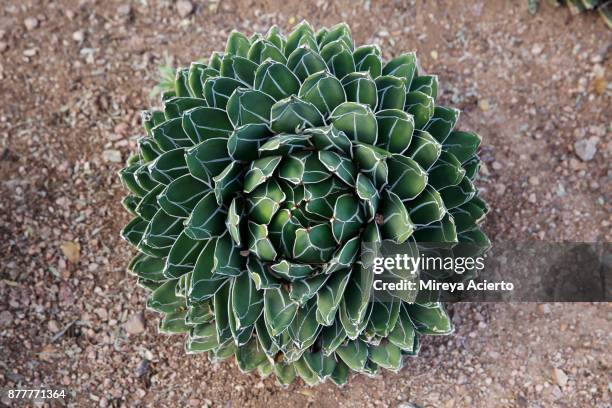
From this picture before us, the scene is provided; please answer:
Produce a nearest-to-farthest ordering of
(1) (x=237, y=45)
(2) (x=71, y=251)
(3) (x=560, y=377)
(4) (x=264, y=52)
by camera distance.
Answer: (4) (x=264, y=52)
(1) (x=237, y=45)
(3) (x=560, y=377)
(2) (x=71, y=251)

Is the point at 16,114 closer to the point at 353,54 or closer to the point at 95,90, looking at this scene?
the point at 95,90

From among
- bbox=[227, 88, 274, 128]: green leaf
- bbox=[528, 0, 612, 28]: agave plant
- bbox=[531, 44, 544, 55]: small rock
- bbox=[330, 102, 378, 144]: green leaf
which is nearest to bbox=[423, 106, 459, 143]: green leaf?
bbox=[330, 102, 378, 144]: green leaf

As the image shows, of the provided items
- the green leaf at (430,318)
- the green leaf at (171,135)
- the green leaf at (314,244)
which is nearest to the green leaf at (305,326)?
the green leaf at (314,244)

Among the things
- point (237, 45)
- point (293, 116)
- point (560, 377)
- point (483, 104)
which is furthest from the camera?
point (483, 104)

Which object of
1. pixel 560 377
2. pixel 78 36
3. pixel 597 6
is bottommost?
pixel 560 377

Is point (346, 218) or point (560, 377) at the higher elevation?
point (346, 218)

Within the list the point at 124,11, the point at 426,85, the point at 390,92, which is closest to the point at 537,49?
the point at 426,85

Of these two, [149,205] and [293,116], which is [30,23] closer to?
[149,205]

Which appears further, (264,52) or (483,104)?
(483,104)
